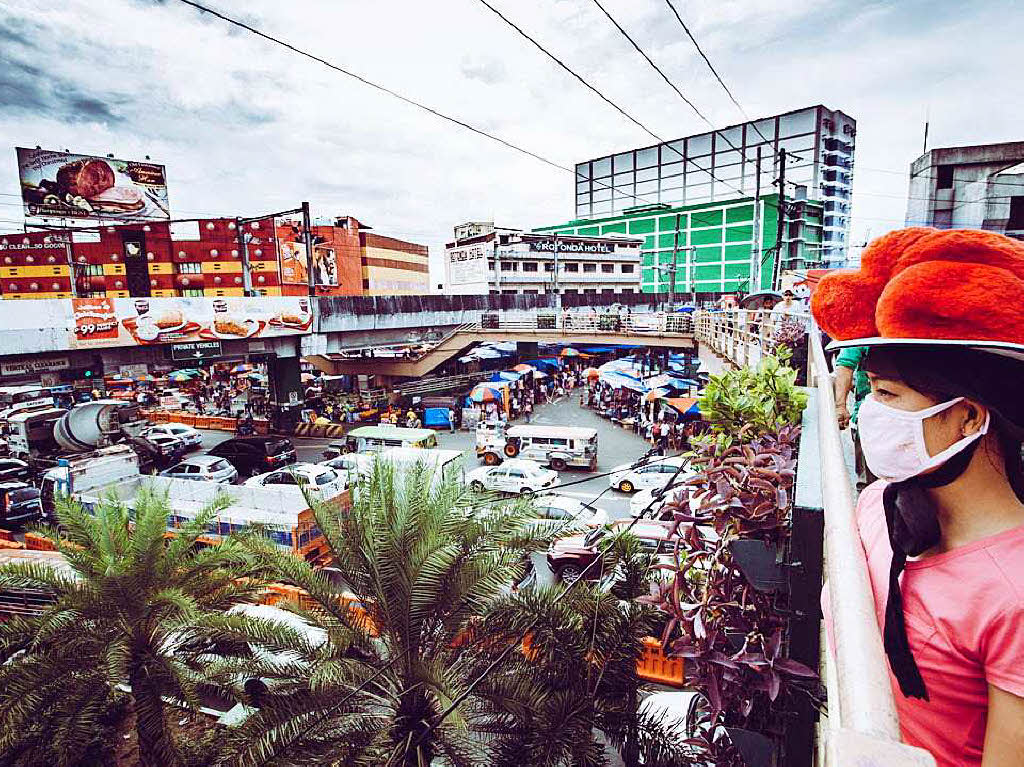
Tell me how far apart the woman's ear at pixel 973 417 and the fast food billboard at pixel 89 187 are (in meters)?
41.9

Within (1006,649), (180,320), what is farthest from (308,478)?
(1006,649)

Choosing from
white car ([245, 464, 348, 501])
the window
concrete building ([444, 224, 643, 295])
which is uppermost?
concrete building ([444, 224, 643, 295])

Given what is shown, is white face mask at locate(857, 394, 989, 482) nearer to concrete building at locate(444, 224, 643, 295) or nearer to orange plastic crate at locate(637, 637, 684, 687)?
orange plastic crate at locate(637, 637, 684, 687)

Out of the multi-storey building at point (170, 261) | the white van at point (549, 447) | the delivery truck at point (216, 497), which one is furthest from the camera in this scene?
the multi-storey building at point (170, 261)

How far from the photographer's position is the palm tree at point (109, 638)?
5.89m

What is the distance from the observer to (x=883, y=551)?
4.88 ft

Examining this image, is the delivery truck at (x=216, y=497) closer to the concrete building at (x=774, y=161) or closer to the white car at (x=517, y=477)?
the white car at (x=517, y=477)

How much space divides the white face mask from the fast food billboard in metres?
41.7

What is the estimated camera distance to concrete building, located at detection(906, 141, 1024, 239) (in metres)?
13.3

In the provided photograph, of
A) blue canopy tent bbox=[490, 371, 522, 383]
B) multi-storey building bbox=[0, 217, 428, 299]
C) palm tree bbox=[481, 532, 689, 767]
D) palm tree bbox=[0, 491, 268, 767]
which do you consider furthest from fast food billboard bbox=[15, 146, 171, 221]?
palm tree bbox=[481, 532, 689, 767]

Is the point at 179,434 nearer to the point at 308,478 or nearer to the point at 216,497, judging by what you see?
the point at 308,478

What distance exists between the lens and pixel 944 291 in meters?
1.25

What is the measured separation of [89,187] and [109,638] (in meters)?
37.1

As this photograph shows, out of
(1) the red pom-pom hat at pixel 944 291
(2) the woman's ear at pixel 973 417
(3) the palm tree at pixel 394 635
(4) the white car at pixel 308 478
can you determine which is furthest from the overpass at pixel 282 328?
(2) the woman's ear at pixel 973 417
